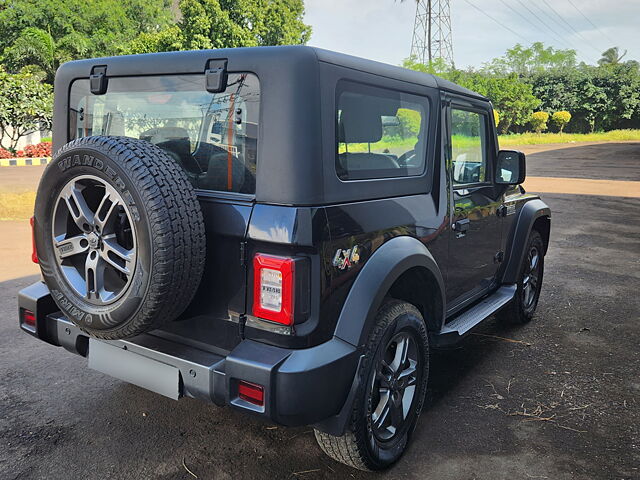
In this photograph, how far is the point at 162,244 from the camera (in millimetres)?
2012

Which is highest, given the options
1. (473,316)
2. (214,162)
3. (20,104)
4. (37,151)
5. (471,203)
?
(20,104)

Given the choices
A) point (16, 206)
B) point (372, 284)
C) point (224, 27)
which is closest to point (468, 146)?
point (372, 284)

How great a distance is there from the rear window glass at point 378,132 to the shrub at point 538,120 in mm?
43849

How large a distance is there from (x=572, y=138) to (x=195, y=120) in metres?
44.1

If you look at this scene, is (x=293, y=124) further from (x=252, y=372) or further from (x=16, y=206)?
(x=16, y=206)

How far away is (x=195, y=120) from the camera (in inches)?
94.5

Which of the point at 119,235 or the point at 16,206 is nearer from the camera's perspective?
the point at 119,235

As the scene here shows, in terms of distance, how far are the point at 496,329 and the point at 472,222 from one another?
1.49 m

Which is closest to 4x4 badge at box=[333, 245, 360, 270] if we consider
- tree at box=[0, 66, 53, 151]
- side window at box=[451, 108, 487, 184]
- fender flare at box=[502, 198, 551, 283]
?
side window at box=[451, 108, 487, 184]

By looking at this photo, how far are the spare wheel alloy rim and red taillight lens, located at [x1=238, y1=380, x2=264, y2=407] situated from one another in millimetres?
599

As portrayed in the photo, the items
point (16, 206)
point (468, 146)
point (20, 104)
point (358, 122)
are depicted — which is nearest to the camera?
point (358, 122)

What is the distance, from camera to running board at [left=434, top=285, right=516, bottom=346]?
121 inches

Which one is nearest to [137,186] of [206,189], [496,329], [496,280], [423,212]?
[206,189]

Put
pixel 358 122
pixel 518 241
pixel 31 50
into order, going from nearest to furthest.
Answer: pixel 358 122 < pixel 518 241 < pixel 31 50
